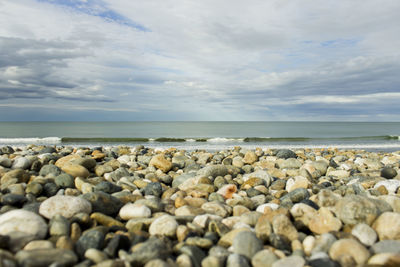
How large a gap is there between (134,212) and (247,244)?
1.44m

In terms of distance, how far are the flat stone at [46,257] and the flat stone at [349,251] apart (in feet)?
6.90

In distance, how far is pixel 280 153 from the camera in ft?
29.3

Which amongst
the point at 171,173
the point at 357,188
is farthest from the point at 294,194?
the point at 171,173

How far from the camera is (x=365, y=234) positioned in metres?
2.80

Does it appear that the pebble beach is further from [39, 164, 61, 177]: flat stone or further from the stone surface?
the stone surface

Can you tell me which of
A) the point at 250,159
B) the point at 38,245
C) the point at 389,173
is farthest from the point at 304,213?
the point at 250,159

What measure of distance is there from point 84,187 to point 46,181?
61cm

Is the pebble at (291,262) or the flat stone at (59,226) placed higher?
the flat stone at (59,226)

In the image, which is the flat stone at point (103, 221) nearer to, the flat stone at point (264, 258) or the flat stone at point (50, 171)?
the flat stone at point (264, 258)

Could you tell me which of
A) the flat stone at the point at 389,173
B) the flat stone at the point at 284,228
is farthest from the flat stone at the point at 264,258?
the flat stone at the point at 389,173

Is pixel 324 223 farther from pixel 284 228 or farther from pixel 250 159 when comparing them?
pixel 250 159

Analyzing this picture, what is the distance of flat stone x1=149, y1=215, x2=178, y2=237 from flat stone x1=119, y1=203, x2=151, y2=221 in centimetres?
37

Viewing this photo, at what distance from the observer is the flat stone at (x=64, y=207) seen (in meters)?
3.12

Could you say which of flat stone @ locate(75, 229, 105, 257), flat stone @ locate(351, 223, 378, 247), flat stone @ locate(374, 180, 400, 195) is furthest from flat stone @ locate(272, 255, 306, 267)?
flat stone @ locate(374, 180, 400, 195)
